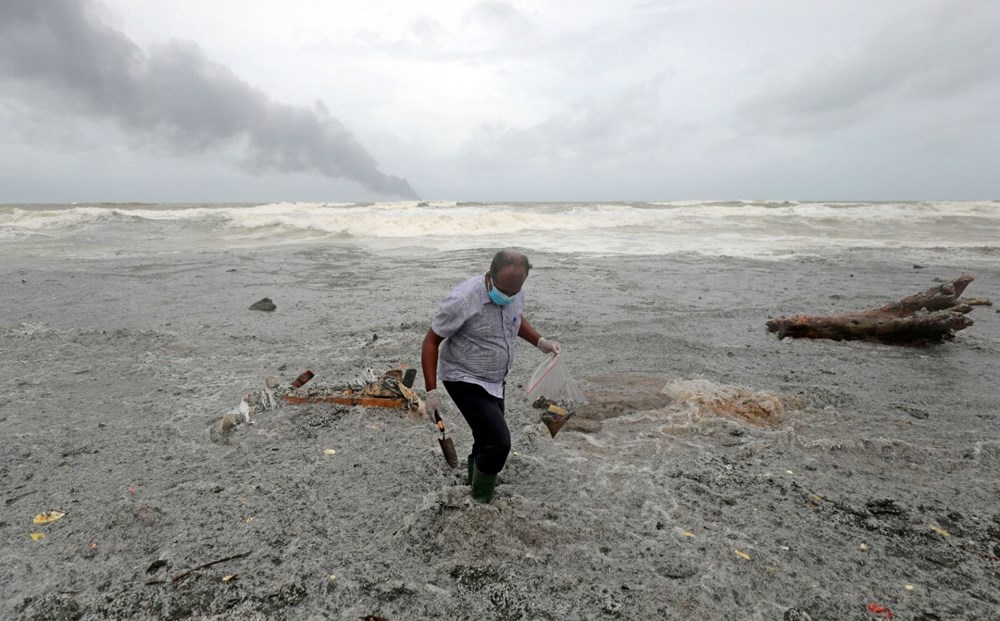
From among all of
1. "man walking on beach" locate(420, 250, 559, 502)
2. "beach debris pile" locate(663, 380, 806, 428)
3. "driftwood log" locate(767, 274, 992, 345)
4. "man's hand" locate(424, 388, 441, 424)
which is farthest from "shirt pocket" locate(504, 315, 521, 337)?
"driftwood log" locate(767, 274, 992, 345)

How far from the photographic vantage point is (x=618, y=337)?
696 cm

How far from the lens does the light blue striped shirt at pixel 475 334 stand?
290 cm

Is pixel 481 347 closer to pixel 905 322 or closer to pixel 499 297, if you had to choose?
pixel 499 297

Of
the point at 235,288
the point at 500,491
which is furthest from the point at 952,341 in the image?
the point at 235,288

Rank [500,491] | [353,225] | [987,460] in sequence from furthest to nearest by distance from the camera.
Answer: [353,225] < [987,460] < [500,491]

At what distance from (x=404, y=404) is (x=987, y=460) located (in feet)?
13.7

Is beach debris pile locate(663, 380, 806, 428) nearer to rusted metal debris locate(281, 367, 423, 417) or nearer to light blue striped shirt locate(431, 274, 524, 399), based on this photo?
rusted metal debris locate(281, 367, 423, 417)

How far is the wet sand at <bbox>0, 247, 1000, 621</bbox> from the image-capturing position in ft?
8.59

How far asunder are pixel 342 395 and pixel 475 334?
84.4 inches

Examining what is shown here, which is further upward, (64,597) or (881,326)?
(881,326)

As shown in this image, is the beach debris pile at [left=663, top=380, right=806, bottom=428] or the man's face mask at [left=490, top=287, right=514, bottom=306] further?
the beach debris pile at [left=663, top=380, right=806, bottom=428]

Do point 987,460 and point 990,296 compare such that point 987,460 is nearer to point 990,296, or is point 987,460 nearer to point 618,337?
point 618,337

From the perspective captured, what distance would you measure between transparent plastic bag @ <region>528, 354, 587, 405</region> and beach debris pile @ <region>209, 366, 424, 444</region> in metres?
1.25

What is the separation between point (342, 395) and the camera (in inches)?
185
